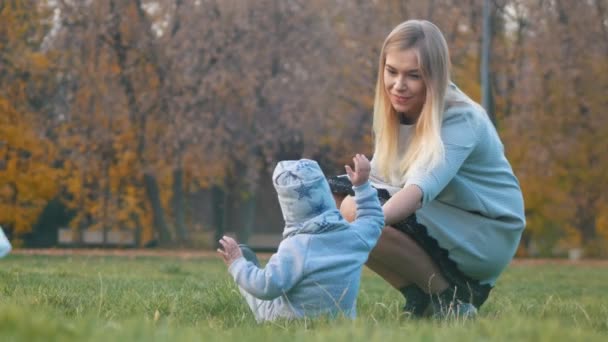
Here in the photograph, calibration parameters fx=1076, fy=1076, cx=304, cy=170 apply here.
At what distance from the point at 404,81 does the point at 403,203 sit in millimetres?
714

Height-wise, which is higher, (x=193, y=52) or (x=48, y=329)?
(x=193, y=52)

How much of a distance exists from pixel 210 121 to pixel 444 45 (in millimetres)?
22334

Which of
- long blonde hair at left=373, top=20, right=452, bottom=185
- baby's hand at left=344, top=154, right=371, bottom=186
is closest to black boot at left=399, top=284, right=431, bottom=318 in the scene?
long blonde hair at left=373, top=20, right=452, bottom=185

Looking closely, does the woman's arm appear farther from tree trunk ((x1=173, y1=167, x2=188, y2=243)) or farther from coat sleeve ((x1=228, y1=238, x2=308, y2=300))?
tree trunk ((x1=173, y1=167, x2=188, y2=243))

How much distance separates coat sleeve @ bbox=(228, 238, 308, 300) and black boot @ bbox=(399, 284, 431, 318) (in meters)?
1.24

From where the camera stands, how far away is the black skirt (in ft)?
18.3

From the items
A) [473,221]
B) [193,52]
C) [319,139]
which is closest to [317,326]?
[473,221]

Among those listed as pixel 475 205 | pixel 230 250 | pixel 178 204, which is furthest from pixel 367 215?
pixel 178 204

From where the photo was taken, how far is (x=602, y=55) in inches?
1134

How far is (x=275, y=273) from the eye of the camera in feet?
15.1

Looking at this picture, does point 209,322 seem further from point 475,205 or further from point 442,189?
point 475,205

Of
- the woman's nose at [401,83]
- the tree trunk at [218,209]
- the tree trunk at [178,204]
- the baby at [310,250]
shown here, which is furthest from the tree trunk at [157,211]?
the baby at [310,250]

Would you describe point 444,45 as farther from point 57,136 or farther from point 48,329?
point 57,136

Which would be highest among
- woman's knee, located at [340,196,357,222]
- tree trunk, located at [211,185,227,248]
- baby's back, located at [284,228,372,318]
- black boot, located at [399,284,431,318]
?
woman's knee, located at [340,196,357,222]
